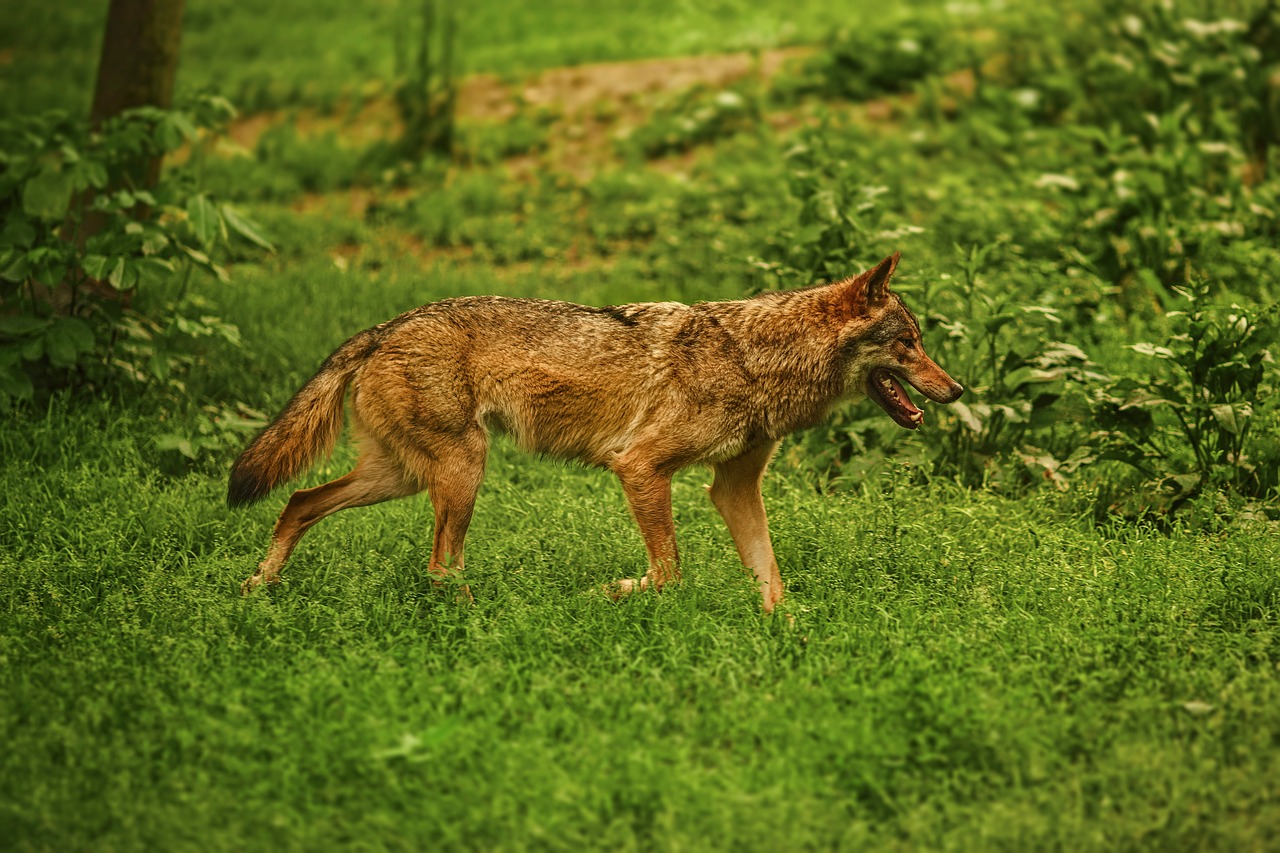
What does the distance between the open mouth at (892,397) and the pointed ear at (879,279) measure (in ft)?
1.17

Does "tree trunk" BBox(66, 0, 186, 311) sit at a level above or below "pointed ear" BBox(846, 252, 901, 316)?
above

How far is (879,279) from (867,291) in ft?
0.28

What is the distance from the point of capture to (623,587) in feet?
20.3

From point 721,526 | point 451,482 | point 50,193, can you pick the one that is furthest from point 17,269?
point 50,193

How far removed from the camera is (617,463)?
6.03m

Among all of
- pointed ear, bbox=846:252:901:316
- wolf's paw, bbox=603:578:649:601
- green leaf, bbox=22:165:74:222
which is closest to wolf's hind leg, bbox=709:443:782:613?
wolf's paw, bbox=603:578:649:601

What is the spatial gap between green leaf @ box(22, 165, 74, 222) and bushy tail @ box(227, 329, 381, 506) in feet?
19.5

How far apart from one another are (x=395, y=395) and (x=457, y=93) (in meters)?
8.82

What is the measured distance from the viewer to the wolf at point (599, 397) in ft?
→ 19.6


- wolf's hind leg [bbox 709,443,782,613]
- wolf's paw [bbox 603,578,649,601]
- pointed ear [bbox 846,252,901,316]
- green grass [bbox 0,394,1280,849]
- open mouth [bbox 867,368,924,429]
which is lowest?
A: wolf's paw [bbox 603,578,649,601]

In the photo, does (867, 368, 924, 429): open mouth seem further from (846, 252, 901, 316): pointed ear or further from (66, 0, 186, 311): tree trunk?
(66, 0, 186, 311): tree trunk

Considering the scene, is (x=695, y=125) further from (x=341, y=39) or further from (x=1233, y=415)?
(x=1233, y=415)

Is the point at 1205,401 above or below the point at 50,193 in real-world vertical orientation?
below

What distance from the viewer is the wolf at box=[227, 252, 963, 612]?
5961 mm
